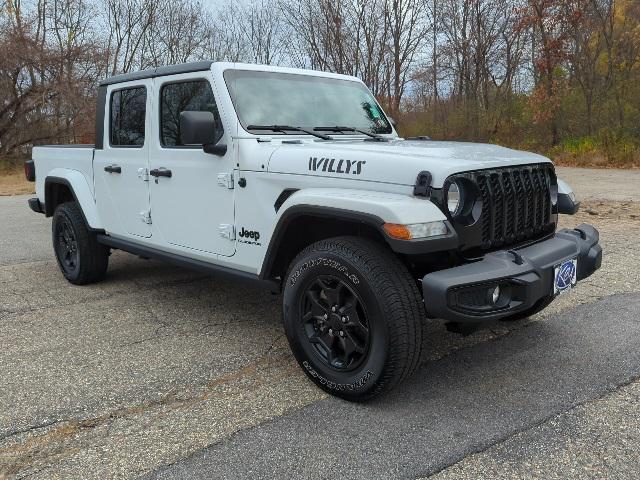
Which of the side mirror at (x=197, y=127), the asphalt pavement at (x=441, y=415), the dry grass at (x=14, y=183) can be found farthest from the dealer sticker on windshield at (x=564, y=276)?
the dry grass at (x=14, y=183)

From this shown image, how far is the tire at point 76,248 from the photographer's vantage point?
5.15m

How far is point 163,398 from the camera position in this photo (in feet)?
9.96

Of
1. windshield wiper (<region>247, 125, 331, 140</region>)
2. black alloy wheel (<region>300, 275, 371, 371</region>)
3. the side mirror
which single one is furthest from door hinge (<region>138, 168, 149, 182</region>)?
black alloy wheel (<region>300, 275, 371, 371</region>)

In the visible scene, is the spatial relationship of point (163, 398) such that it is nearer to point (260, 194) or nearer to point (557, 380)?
point (260, 194)

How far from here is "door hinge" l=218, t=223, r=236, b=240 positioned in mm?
3648

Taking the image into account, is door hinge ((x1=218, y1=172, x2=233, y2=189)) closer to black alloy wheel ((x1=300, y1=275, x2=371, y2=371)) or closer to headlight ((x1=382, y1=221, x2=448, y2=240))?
black alloy wheel ((x1=300, y1=275, x2=371, y2=371))

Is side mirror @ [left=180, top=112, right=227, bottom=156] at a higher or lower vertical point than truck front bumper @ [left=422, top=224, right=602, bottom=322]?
higher

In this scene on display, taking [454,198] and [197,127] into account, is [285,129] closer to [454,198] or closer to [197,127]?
[197,127]

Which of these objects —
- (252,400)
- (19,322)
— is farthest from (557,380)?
(19,322)

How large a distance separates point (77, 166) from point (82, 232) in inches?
24.2

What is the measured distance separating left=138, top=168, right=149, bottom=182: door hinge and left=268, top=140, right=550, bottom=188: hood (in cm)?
140

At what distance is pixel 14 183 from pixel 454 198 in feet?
57.5

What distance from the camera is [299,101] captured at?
13.0 feet

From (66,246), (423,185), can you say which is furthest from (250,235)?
(66,246)
